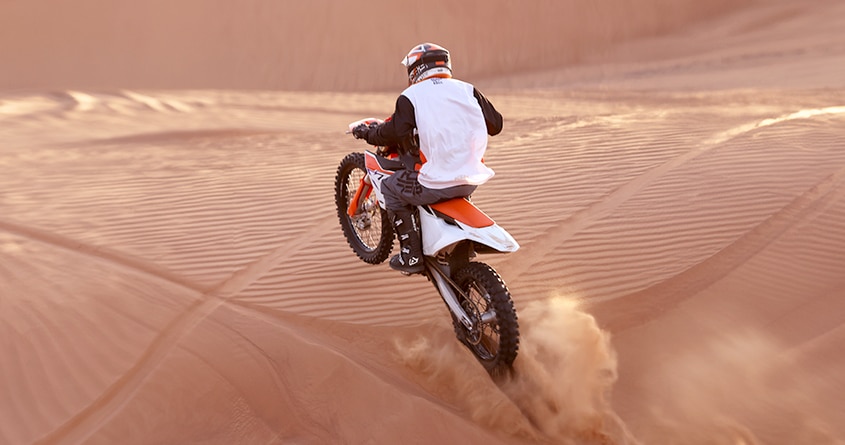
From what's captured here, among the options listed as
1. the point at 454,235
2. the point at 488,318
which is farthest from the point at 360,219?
the point at 488,318

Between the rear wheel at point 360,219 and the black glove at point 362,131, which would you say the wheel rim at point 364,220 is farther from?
the black glove at point 362,131

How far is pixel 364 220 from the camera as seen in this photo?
22.0 feet

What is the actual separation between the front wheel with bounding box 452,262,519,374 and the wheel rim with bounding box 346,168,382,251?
5.36 ft

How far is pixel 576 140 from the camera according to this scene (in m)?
9.92

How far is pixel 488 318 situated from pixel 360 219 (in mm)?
2258

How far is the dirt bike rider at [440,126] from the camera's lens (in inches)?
196

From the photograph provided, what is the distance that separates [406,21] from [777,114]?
12.9 m

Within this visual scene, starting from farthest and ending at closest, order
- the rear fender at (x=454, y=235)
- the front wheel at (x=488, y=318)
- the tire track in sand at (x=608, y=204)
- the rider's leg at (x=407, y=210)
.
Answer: the tire track in sand at (x=608, y=204) → the rider's leg at (x=407, y=210) → the rear fender at (x=454, y=235) → the front wheel at (x=488, y=318)

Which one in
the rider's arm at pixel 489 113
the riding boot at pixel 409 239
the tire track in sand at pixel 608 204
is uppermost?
the rider's arm at pixel 489 113

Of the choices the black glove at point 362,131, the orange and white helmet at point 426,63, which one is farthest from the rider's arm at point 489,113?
the black glove at point 362,131

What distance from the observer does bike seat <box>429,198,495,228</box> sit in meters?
4.93

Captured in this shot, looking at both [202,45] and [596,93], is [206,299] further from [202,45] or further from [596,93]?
[202,45]

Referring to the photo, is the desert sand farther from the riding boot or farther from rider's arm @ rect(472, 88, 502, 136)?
rider's arm @ rect(472, 88, 502, 136)

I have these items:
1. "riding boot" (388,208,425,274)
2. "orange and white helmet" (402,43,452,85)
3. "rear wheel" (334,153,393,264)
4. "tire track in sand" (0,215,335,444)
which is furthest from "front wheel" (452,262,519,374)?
"tire track in sand" (0,215,335,444)
